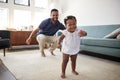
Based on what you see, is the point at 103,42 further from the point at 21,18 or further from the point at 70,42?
the point at 21,18

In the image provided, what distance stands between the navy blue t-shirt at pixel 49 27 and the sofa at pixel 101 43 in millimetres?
670

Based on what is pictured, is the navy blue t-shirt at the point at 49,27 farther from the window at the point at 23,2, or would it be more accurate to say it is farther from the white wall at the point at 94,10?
the window at the point at 23,2

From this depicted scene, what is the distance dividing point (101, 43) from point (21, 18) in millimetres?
3218

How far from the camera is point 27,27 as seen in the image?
466cm

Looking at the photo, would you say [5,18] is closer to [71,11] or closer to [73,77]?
[71,11]

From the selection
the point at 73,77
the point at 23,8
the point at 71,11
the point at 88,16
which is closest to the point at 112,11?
the point at 88,16

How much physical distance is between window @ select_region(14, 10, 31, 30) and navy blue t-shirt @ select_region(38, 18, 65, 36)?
5.50 feet

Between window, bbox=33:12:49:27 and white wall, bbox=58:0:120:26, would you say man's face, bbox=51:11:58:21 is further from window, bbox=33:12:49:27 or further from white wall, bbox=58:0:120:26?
window, bbox=33:12:49:27

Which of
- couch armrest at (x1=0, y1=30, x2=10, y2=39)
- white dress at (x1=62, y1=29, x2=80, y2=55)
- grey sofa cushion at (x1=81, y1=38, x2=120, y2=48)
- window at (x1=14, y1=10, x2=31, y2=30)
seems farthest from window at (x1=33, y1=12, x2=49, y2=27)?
white dress at (x1=62, y1=29, x2=80, y2=55)

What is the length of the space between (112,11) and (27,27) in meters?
2.70

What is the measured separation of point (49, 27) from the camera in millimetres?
3174

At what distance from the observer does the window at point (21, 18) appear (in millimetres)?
4766

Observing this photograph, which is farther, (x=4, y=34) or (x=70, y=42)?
(x=4, y=34)

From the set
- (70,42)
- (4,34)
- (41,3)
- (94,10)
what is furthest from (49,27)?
(41,3)
